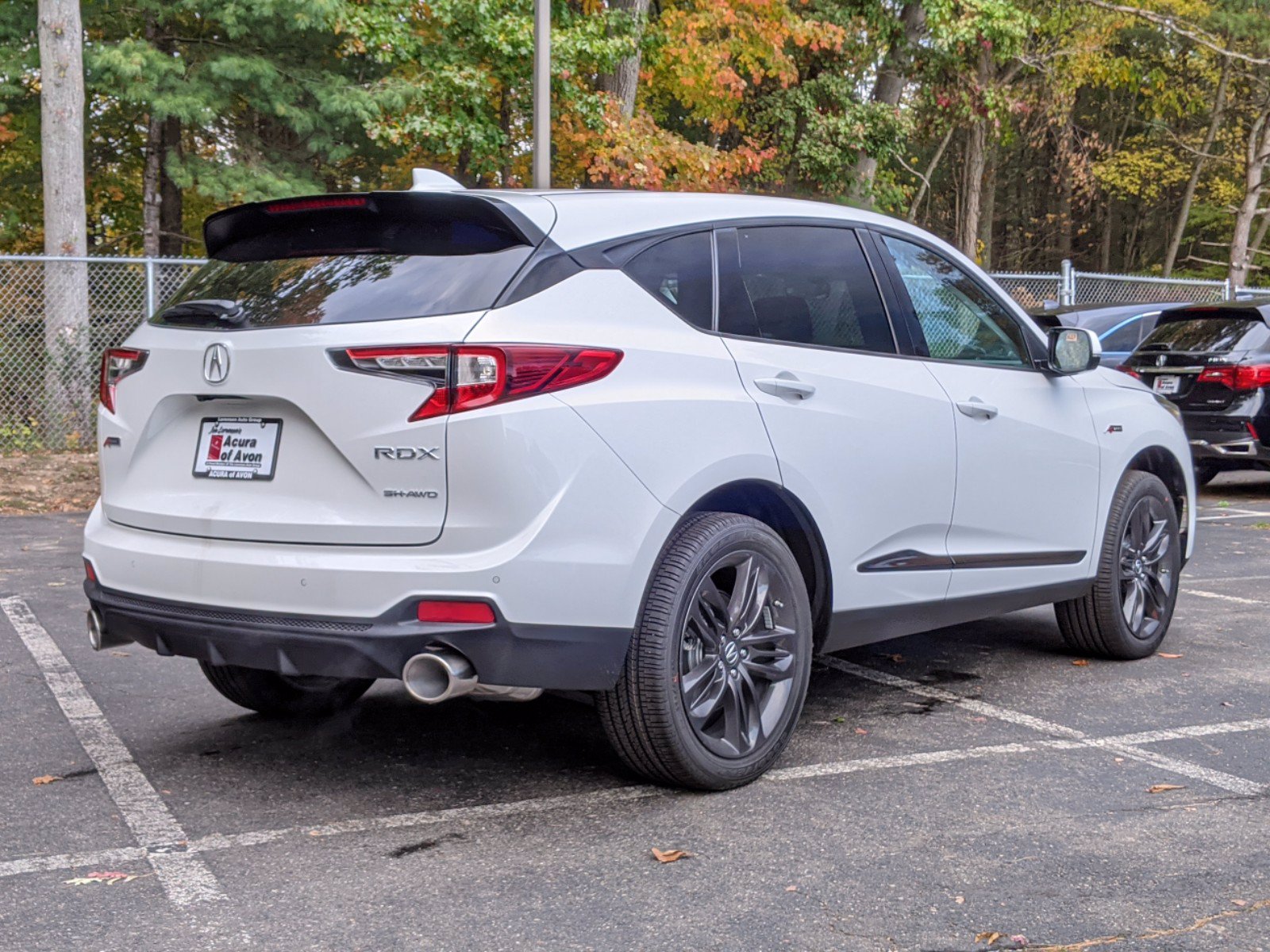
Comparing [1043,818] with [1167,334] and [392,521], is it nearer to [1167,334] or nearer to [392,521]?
[392,521]

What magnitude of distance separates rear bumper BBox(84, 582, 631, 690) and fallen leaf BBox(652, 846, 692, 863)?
0.45 m

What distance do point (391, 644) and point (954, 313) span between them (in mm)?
2657

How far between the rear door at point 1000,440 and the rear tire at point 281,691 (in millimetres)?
2226

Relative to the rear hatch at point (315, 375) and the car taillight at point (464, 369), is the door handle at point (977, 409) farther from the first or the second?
the car taillight at point (464, 369)

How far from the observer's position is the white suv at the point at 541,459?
12.4 ft

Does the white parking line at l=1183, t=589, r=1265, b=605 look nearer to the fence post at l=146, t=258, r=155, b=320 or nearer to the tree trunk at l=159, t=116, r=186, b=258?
the fence post at l=146, t=258, r=155, b=320

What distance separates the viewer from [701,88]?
2016 centimetres

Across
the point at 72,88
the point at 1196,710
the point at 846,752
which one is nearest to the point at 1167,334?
the point at 1196,710

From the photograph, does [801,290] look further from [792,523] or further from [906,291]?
[792,523]

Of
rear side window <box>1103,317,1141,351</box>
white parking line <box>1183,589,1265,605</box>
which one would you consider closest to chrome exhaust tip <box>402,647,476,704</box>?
white parking line <box>1183,589,1265,605</box>

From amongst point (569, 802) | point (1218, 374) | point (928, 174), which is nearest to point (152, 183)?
point (928, 174)

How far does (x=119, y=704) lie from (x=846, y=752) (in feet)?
8.60

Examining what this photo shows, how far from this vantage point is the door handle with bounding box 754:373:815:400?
4.40m

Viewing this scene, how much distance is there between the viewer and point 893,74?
79.4 ft
